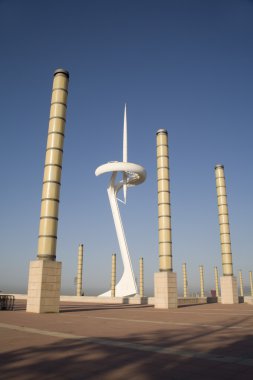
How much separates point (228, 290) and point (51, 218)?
19201 mm

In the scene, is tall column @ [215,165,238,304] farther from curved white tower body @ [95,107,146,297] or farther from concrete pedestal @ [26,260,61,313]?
concrete pedestal @ [26,260,61,313]

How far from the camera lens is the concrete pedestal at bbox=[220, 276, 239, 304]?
30.4 m

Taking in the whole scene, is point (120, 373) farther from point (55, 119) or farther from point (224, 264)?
point (224, 264)

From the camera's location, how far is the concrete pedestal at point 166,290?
75.4 ft

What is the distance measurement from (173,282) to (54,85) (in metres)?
15.7

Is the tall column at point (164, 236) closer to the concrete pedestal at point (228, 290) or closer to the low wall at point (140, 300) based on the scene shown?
the low wall at point (140, 300)

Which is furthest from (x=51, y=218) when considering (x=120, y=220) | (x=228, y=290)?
(x=120, y=220)

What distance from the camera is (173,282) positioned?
23656mm

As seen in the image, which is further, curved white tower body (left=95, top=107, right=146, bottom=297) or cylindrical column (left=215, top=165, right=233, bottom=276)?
curved white tower body (left=95, top=107, right=146, bottom=297)

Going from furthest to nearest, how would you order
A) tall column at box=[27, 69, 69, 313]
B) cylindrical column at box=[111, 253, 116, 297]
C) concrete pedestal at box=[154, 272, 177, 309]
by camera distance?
cylindrical column at box=[111, 253, 116, 297] → concrete pedestal at box=[154, 272, 177, 309] → tall column at box=[27, 69, 69, 313]

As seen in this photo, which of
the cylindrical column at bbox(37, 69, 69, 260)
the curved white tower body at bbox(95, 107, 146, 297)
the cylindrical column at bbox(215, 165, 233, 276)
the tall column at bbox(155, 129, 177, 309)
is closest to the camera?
the cylindrical column at bbox(37, 69, 69, 260)

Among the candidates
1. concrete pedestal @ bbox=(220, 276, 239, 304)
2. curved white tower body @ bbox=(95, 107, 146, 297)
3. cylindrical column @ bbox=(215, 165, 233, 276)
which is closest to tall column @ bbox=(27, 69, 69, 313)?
concrete pedestal @ bbox=(220, 276, 239, 304)

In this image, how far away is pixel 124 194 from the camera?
4812 cm

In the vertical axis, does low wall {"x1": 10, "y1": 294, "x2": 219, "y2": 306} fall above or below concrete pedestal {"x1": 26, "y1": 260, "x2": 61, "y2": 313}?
below
